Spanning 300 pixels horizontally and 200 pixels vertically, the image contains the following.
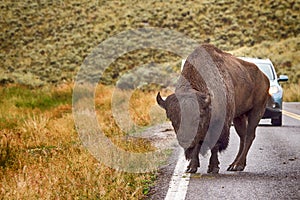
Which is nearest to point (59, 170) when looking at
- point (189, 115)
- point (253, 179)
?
point (189, 115)

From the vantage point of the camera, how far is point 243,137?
32.1 feet

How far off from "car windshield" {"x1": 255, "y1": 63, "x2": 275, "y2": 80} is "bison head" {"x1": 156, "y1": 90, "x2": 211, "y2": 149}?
382 inches

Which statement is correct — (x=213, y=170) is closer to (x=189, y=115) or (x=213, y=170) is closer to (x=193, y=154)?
(x=193, y=154)

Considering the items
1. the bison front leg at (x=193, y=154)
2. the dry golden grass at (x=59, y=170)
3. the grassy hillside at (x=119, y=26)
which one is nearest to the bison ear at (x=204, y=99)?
the bison front leg at (x=193, y=154)

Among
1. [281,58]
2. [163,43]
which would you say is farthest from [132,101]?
[163,43]

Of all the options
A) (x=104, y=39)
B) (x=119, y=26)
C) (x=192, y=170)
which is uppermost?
(x=192, y=170)

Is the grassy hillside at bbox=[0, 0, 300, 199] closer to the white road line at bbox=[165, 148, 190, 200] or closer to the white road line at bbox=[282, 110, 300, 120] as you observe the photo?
the white road line at bbox=[282, 110, 300, 120]

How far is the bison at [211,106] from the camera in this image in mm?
7832

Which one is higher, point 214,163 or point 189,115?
point 189,115

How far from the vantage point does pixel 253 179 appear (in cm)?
828

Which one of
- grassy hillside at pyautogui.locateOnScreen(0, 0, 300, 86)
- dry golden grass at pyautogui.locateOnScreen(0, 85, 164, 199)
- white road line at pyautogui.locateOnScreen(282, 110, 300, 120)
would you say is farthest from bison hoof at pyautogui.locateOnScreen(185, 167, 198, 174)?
grassy hillside at pyautogui.locateOnScreen(0, 0, 300, 86)

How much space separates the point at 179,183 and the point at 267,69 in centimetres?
1012

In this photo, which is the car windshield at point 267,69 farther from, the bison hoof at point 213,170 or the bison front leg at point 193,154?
the bison front leg at point 193,154

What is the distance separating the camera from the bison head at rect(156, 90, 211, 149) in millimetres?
7696
